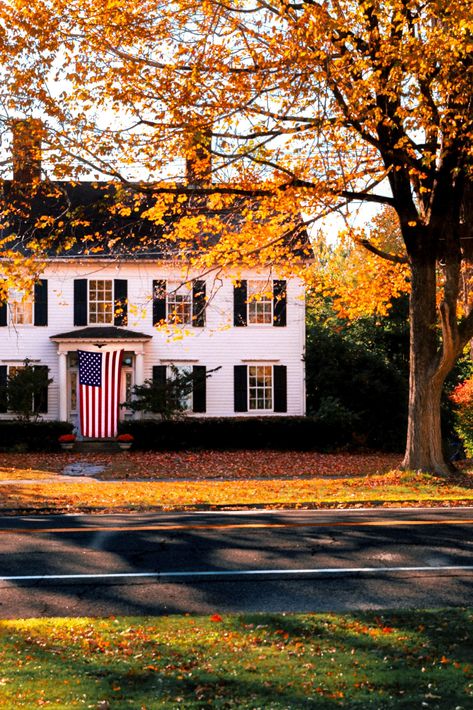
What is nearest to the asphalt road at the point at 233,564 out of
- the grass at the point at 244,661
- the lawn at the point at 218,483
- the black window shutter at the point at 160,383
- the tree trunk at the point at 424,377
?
the grass at the point at 244,661

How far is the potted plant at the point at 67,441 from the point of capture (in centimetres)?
2998

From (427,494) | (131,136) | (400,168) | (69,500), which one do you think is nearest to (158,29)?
(131,136)

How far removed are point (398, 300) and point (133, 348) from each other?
13.6 metres

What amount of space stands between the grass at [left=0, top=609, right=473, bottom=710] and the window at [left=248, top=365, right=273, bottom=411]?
2532cm

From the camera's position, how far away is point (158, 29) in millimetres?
16156

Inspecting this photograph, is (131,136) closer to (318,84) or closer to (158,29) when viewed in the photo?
(158,29)

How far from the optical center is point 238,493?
57.3ft

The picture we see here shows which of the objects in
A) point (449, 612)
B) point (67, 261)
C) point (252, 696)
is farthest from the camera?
point (67, 261)

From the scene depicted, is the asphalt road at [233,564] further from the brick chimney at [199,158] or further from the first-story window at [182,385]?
the first-story window at [182,385]

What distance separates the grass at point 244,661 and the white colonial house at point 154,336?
2463 centimetres

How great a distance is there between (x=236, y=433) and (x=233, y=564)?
2156 centimetres

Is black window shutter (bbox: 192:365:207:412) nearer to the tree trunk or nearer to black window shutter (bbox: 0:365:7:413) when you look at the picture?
black window shutter (bbox: 0:365:7:413)

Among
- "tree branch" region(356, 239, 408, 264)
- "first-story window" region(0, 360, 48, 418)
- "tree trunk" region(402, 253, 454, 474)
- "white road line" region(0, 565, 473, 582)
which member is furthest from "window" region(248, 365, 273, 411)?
"white road line" region(0, 565, 473, 582)

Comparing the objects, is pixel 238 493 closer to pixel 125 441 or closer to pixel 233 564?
pixel 233 564
